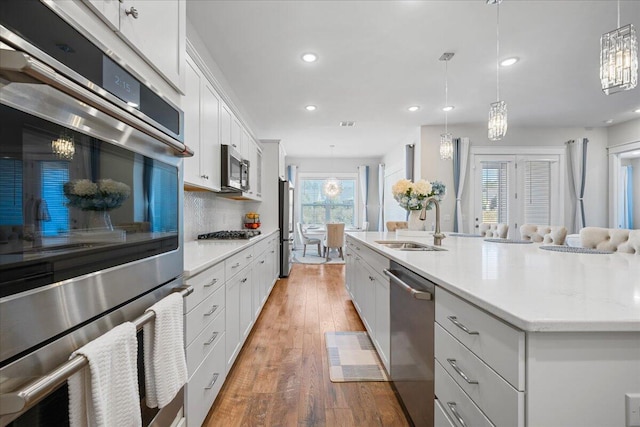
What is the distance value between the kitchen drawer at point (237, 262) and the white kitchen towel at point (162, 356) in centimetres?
90

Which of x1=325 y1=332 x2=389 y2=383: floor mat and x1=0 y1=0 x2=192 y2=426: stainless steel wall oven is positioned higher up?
x1=0 y1=0 x2=192 y2=426: stainless steel wall oven

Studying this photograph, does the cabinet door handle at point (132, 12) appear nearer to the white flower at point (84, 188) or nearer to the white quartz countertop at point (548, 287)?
the white flower at point (84, 188)

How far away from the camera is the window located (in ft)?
28.2

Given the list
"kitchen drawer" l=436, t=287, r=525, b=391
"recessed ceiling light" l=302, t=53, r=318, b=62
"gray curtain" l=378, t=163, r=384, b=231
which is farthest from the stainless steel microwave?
"gray curtain" l=378, t=163, r=384, b=231

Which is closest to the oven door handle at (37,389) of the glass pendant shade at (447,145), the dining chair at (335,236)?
the glass pendant shade at (447,145)

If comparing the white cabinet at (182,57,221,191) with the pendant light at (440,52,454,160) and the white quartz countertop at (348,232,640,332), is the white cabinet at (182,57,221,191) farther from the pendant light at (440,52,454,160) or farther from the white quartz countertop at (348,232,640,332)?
the pendant light at (440,52,454,160)

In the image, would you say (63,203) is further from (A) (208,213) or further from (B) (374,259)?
(A) (208,213)

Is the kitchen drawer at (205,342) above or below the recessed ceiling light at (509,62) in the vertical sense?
below

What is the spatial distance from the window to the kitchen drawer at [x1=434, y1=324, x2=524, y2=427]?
7.52 metres

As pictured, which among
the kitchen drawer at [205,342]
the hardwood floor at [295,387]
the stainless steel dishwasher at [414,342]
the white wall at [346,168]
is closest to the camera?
the stainless steel dishwasher at [414,342]

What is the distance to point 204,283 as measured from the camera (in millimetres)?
1502

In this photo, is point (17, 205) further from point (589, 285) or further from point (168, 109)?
point (589, 285)

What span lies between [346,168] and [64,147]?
8.10 meters

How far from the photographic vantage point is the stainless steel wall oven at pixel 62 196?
51 cm
